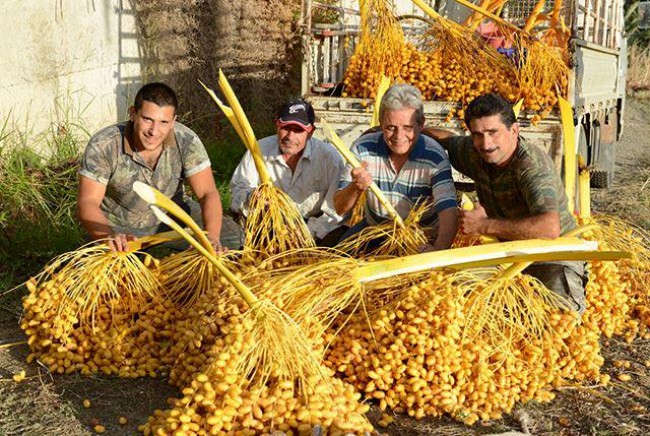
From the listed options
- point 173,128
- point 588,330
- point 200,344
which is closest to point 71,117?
point 173,128

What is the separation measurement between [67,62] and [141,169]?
10.9 feet

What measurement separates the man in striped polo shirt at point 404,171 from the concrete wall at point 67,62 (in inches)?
130

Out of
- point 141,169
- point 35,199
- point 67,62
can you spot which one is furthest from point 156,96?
point 67,62

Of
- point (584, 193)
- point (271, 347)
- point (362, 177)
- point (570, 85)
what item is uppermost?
point (570, 85)

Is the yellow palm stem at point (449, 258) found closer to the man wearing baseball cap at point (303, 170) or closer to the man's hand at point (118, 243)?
the man's hand at point (118, 243)

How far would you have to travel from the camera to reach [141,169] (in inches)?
183

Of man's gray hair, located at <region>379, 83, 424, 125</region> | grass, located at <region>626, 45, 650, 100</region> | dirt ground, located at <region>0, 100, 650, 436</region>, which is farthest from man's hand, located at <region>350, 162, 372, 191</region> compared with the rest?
grass, located at <region>626, 45, 650, 100</region>

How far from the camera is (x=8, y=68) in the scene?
6.62 m

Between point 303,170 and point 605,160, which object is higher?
point 303,170

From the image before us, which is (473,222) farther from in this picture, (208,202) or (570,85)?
(570,85)

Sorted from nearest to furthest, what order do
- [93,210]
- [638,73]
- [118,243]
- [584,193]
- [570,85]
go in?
[118,243]
[93,210]
[584,193]
[570,85]
[638,73]

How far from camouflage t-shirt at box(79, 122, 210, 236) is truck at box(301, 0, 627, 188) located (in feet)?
6.62

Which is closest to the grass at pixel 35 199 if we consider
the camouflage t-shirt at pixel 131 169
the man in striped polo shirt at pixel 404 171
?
the camouflage t-shirt at pixel 131 169

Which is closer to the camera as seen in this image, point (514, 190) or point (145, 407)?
point (145, 407)
